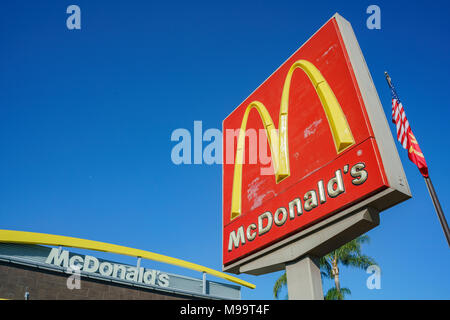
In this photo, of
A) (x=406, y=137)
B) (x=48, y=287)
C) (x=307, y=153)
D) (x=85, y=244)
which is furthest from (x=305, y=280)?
(x=85, y=244)

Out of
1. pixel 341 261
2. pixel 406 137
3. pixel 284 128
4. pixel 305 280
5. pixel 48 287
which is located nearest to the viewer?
pixel 305 280

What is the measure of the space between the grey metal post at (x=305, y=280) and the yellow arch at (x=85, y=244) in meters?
12.4

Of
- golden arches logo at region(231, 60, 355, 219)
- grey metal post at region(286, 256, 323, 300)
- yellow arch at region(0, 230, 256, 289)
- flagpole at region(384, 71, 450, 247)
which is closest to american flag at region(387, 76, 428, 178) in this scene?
flagpole at region(384, 71, 450, 247)

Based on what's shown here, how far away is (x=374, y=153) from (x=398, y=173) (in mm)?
574

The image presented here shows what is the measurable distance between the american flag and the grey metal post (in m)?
3.76

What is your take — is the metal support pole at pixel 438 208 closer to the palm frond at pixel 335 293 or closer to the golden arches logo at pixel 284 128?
the golden arches logo at pixel 284 128

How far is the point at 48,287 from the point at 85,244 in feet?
8.02

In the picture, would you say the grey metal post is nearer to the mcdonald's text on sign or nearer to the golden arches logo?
the mcdonald's text on sign

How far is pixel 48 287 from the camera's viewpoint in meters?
15.6

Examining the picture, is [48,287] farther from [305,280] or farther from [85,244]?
[305,280]

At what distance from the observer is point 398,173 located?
22.1 ft

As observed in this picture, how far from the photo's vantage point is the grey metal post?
7379mm

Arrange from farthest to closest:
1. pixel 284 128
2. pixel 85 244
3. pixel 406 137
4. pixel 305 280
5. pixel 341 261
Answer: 1. pixel 341 261
2. pixel 85 244
3. pixel 284 128
4. pixel 406 137
5. pixel 305 280
